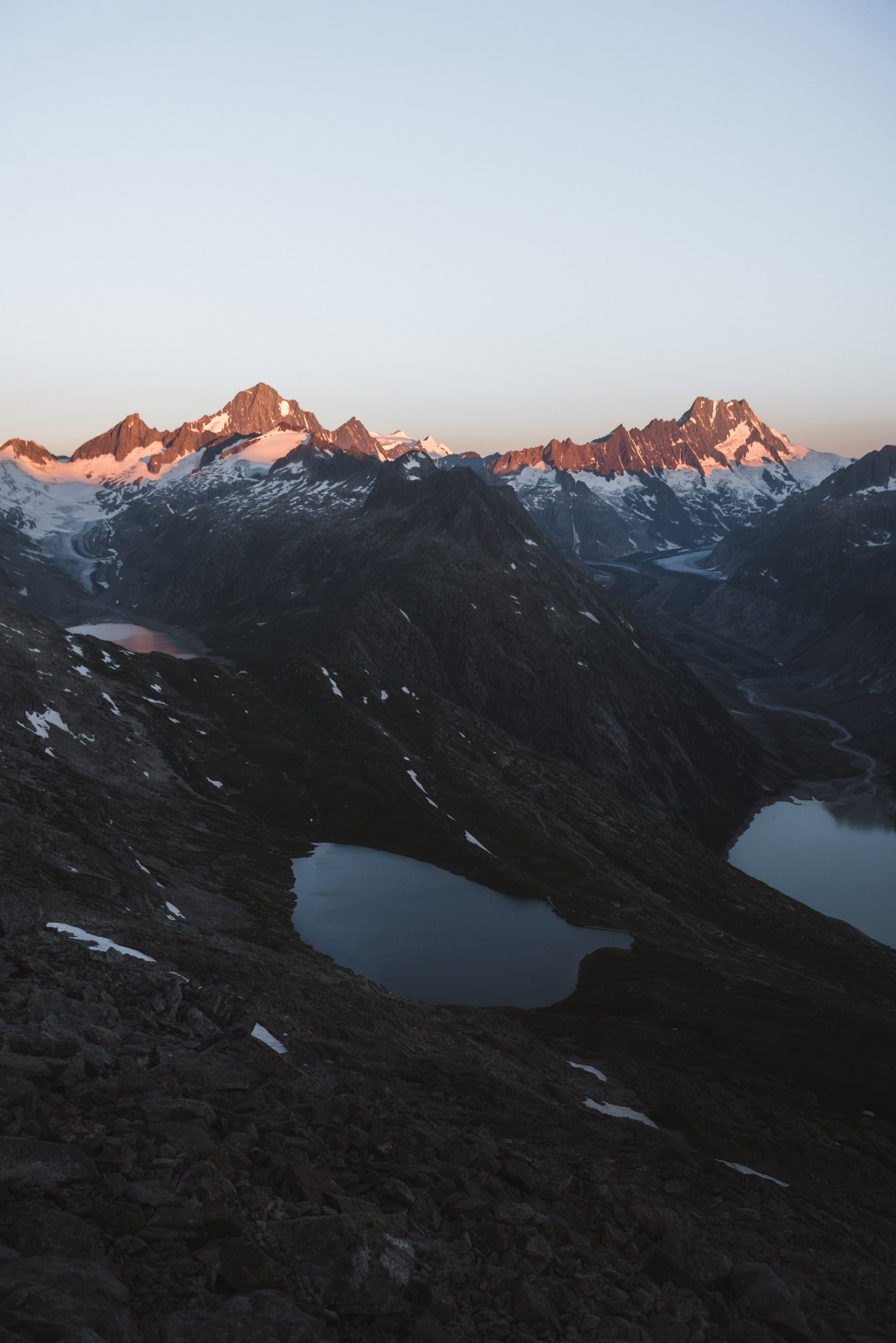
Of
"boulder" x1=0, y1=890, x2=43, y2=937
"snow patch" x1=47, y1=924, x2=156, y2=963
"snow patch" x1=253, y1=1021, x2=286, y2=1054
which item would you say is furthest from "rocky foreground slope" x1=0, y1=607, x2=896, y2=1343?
"snow patch" x1=47, y1=924, x2=156, y2=963

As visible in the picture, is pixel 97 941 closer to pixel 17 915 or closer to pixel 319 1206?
pixel 17 915

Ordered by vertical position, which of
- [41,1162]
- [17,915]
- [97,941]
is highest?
[41,1162]

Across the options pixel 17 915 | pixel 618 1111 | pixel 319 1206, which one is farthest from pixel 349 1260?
pixel 618 1111

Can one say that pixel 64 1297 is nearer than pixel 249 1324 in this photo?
Yes

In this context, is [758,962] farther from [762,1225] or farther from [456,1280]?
[456,1280]

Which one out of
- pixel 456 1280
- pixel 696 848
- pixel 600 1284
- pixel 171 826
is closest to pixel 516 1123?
pixel 600 1284

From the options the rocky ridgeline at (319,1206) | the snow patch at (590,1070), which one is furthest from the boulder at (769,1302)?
the snow patch at (590,1070)

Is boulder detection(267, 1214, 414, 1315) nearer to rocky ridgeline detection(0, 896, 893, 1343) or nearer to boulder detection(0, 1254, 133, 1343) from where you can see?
rocky ridgeline detection(0, 896, 893, 1343)

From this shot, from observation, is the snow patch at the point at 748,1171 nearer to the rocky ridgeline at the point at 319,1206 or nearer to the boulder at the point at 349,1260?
the rocky ridgeline at the point at 319,1206
